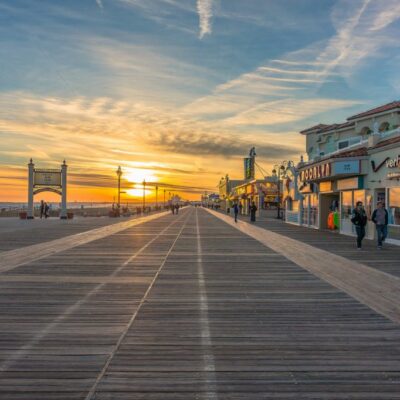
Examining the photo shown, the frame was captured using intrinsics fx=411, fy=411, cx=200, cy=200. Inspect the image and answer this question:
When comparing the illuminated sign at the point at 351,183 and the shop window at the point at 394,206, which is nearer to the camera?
the shop window at the point at 394,206

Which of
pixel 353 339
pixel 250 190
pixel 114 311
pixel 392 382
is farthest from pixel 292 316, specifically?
pixel 250 190

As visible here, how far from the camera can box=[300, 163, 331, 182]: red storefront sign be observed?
75.1ft

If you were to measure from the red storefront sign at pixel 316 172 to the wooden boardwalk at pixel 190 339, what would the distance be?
14.1 m

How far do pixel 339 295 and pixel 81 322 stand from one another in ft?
15.9

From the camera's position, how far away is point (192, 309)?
6.86 metres

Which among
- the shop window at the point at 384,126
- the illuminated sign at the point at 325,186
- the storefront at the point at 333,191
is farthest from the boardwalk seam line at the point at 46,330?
the shop window at the point at 384,126

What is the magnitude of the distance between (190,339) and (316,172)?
2149 cm

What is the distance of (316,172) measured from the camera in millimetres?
25266

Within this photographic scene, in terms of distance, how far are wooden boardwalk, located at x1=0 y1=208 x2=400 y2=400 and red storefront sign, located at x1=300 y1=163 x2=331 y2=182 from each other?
14052 millimetres

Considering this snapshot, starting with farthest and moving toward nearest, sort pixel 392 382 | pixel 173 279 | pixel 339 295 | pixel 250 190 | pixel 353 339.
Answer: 1. pixel 250 190
2. pixel 173 279
3. pixel 339 295
4. pixel 353 339
5. pixel 392 382

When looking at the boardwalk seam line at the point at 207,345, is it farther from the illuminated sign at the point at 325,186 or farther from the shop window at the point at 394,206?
the illuminated sign at the point at 325,186

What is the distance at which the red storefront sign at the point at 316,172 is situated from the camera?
2288 cm

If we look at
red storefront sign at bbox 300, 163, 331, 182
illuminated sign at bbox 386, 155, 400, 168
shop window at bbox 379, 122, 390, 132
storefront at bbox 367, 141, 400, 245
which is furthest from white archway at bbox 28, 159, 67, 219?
illuminated sign at bbox 386, 155, 400, 168

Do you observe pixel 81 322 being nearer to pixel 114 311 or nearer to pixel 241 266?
pixel 114 311
